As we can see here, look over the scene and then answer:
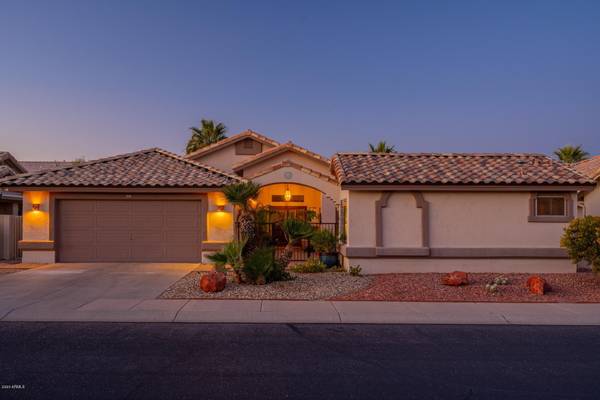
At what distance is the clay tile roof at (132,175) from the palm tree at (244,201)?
3698 mm

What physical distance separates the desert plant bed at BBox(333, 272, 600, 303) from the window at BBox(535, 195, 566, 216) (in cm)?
225

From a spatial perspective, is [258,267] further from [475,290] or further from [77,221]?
[77,221]

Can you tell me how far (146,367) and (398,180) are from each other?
10208 millimetres

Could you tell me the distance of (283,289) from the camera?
1152 cm

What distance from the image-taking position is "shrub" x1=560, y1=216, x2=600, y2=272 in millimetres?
11820

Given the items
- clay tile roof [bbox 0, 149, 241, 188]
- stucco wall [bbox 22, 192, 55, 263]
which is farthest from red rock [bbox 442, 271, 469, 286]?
stucco wall [bbox 22, 192, 55, 263]

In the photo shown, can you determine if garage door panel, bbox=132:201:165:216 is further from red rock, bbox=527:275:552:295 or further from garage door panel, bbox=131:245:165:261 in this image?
red rock, bbox=527:275:552:295

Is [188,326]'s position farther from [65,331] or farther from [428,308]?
[428,308]

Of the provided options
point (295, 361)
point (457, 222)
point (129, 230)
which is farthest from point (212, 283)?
point (457, 222)

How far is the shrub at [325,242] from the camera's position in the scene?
50.4ft

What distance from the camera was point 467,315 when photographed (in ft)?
30.5

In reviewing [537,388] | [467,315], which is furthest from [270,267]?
[537,388]

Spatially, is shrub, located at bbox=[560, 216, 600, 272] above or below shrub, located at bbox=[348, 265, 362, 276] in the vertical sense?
above

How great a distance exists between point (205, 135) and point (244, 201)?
81.5ft
